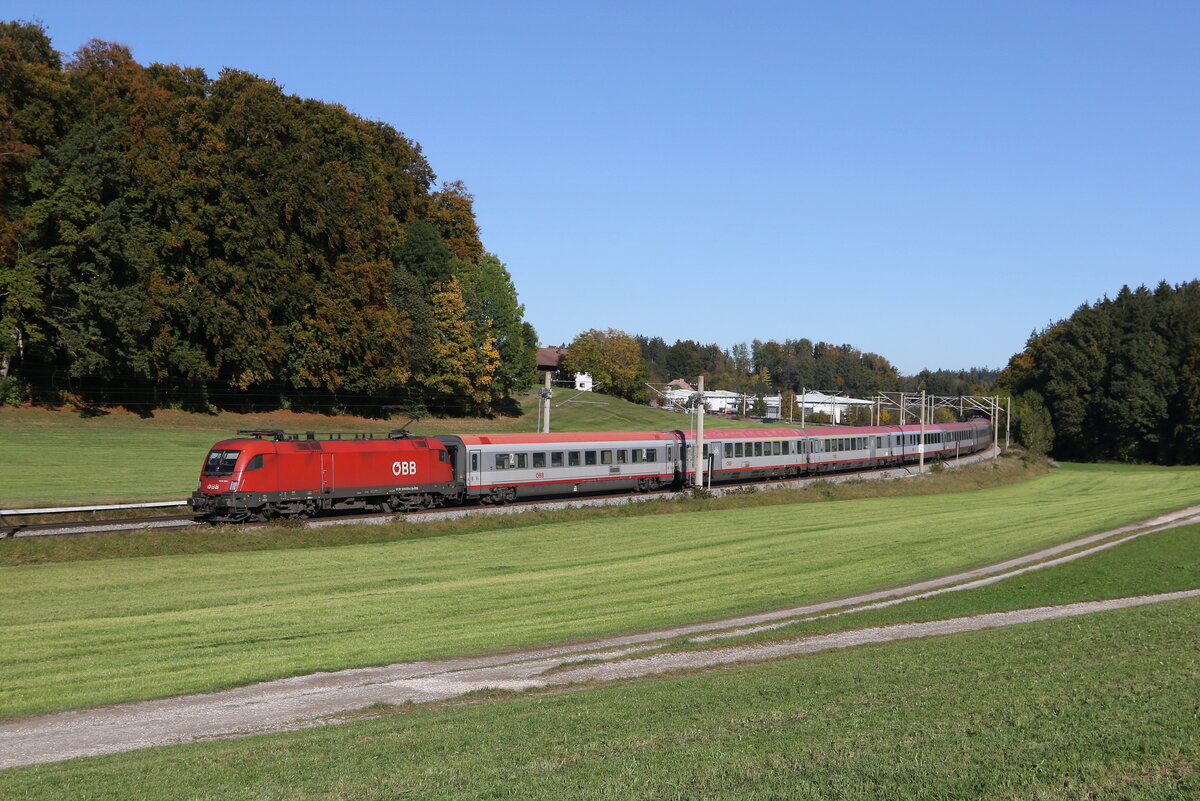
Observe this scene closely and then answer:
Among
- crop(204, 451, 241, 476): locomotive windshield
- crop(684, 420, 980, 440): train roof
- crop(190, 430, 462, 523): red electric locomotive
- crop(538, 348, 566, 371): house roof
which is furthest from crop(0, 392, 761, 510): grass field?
crop(538, 348, 566, 371): house roof

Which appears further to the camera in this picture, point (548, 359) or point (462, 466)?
point (548, 359)

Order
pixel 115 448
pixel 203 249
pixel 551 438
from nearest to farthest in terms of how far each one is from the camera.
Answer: pixel 551 438 < pixel 115 448 < pixel 203 249

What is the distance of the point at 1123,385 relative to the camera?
112 meters

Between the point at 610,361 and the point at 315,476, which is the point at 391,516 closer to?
the point at 315,476

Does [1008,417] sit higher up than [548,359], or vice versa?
[548,359]

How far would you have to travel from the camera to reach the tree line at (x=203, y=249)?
6116cm

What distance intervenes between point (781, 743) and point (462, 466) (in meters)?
34.3

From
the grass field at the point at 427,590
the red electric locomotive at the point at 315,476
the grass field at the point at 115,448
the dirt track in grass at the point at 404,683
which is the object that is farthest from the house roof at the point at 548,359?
the dirt track in grass at the point at 404,683

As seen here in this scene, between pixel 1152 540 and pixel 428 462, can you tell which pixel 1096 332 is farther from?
pixel 428 462

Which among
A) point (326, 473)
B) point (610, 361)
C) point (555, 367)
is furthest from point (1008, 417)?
point (326, 473)

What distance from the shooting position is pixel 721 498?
51.9 meters

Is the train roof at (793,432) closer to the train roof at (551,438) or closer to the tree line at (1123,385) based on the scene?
the train roof at (551,438)

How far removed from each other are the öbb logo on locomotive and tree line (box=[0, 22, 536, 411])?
19.1 m

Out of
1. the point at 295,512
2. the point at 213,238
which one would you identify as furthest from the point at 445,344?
the point at 295,512
